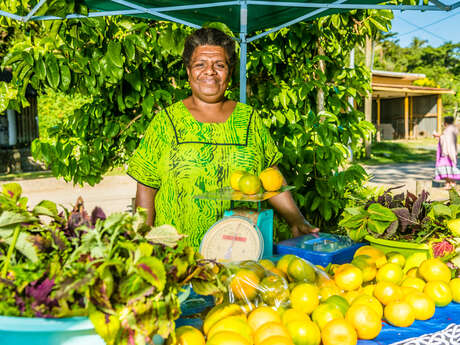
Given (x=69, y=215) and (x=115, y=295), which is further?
(x=69, y=215)

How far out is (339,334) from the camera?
1.24 meters

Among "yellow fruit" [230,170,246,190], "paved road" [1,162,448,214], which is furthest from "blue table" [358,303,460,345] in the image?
"paved road" [1,162,448,214]

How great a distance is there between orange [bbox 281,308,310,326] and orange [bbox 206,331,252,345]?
196 millimetres

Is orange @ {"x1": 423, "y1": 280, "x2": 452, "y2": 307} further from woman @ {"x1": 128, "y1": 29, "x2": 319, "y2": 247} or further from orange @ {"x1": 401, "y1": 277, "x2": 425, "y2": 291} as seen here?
woman @ {"x1": 128, "y1": 29, "x2": 319, "y2": 247}

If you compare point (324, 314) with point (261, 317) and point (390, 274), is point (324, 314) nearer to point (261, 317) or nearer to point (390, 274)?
point (261, 317)

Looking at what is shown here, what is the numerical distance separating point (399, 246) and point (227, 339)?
1.13m

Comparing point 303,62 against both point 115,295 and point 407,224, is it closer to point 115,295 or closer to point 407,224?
point 407,224

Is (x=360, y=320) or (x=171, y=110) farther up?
(x=171, y=110)

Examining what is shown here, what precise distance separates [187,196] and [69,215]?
3.60 feet

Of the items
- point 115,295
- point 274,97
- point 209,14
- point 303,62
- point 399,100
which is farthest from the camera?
point 399,100

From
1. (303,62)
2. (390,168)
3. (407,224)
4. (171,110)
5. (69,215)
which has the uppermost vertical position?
(303,62)

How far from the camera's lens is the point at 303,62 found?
398cm

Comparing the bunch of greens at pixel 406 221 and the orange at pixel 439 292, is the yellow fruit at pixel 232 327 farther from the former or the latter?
the bunch of greens at pixel 406 221

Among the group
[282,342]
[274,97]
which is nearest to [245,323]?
[282,342]
